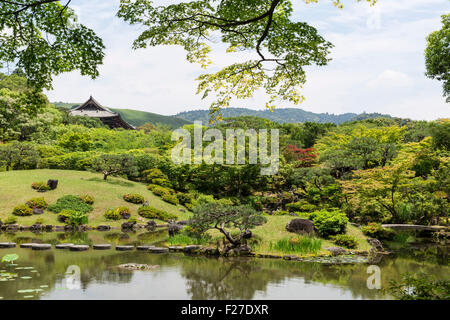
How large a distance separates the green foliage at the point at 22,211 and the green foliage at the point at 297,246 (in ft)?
46.3

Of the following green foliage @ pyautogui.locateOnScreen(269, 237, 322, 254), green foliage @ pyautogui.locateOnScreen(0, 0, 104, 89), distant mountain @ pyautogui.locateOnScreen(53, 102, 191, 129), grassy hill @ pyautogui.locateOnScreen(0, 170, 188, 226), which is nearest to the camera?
green foliage @ pyautogui.locateOnScreen(0, 0, 104, 89)

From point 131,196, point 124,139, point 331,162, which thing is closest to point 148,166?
point 131,196

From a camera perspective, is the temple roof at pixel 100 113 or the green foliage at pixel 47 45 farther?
the temple roof at pixel 100 113

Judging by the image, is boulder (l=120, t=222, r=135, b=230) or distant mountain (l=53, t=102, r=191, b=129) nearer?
boulder (l=120, t=222, r=135, b=230)

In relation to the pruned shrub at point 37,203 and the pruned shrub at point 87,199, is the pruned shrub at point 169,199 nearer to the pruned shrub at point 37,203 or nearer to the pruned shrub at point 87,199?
the pruned shrub at point 87,199

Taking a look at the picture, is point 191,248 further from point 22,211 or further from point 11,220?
point 22,211

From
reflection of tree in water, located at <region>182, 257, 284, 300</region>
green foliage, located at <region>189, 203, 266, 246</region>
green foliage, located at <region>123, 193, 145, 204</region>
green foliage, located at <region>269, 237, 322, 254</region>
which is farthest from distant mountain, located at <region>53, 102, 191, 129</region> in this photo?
reflection of tree in water, located at <region>182, 257, 284, 300</region>

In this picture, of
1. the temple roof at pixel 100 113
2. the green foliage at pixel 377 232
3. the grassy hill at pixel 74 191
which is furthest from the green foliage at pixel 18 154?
the temple roof at pixel 100 113

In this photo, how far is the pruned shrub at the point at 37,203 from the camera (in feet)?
65.2

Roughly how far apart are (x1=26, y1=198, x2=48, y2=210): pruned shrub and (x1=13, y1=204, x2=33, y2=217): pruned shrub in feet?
1.60

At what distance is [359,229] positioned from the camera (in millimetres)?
15336

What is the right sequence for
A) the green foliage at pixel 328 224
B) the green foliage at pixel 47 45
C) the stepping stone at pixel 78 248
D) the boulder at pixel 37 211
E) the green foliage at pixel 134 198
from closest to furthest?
1. the green foliage at pixel 47 45
2. the stepping stone at pixel 78 248
3. the green foliage at pixel 328 224
4. the boulder at pixel 37 211
5. the green foliage at pixel 134 198

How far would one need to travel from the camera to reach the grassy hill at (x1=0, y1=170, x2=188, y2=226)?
66.0 feet

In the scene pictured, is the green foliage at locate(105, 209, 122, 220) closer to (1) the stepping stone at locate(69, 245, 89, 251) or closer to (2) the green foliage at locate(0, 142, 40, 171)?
(1) the stepping stone at locate(69, 245, 89, 251)
